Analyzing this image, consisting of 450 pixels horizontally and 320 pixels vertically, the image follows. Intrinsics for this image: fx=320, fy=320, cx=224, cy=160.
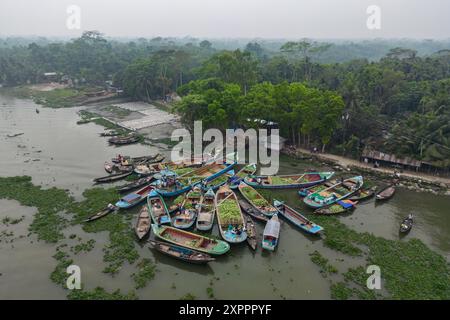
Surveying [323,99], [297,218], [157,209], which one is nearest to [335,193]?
[297,218]

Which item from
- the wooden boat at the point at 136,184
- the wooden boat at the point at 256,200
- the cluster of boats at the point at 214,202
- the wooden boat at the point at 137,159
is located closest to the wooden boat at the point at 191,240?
the cluster of boats at the point at 214,202

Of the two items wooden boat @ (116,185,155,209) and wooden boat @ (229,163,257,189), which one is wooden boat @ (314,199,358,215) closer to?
wooden boat @ (229,163,257,189)

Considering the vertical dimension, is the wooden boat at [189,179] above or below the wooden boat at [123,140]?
below

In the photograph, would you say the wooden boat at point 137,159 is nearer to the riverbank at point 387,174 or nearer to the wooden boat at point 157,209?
the wooden boat at point 157,209

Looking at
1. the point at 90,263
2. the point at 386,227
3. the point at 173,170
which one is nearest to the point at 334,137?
the point at 386,227
